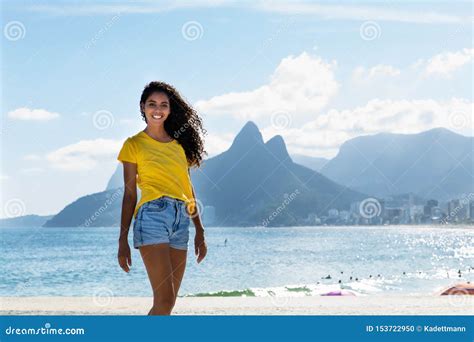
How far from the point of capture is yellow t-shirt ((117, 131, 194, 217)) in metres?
3.96

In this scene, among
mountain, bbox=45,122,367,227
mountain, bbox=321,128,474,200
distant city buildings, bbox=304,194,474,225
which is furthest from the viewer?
mountain, bbox=321,128,474,200

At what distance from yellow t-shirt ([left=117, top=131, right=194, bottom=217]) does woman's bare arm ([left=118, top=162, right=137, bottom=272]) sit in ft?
0.10

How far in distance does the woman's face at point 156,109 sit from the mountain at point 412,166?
12148cm

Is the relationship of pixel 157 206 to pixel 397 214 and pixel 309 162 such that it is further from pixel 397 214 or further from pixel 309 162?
pixel 309 162

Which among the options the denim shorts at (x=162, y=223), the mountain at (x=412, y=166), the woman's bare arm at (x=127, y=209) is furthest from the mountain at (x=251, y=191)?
the denim shorts at (x=162, y=223)

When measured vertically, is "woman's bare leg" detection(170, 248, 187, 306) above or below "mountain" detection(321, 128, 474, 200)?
below

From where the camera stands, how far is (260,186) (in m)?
102

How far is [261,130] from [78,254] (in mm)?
77097

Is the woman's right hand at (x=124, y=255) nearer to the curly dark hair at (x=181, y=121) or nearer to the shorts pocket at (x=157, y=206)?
the shorts pocket at (x=157, y=206)

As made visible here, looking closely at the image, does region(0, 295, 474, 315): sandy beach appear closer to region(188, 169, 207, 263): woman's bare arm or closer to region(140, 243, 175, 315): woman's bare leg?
region(188, 169, 207, 263): woman's bare arm

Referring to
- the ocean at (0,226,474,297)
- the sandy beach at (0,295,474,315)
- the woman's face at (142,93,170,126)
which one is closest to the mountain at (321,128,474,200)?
the ocean at (0,226,474,297)

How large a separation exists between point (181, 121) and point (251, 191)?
324ft
